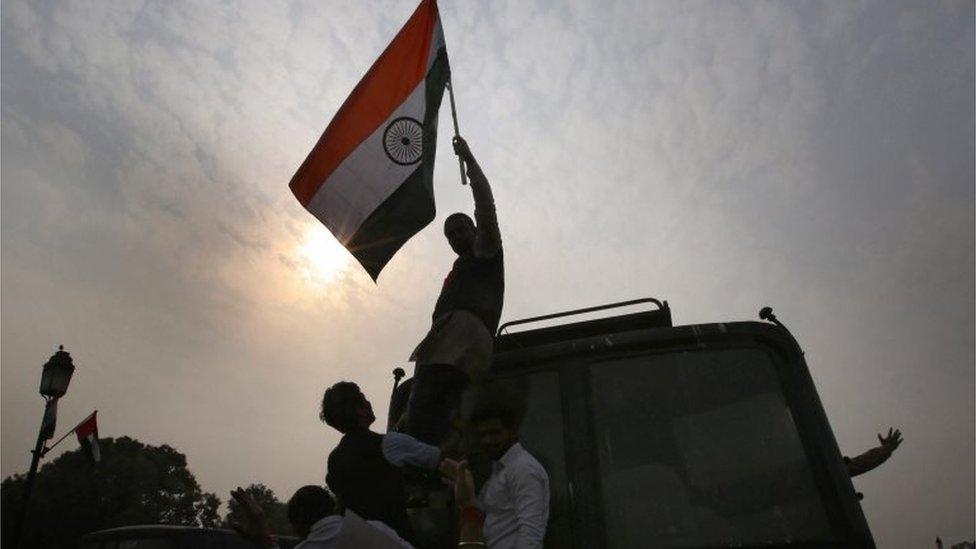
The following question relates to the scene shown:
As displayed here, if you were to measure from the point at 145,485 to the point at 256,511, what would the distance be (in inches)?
1893

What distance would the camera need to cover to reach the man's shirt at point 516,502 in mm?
2150

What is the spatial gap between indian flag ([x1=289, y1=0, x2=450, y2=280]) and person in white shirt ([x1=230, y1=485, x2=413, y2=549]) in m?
2.22

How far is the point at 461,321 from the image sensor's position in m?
3.39

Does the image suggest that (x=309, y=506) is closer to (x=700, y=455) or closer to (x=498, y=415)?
(x=498, y=415)

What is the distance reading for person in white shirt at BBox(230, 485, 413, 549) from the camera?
2.38 m

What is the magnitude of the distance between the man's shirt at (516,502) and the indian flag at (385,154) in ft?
9.08

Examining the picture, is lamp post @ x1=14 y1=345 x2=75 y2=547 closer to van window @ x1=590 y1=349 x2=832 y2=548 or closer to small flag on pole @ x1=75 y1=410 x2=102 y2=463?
small flag on pole @ x1=75 y1=410 x2=102 y2=463

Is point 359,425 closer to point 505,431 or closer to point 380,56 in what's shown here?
point 505,431

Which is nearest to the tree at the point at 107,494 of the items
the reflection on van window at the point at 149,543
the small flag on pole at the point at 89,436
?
the small flag on pole at the point at 89,436

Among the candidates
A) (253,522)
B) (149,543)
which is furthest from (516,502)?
(149,543)

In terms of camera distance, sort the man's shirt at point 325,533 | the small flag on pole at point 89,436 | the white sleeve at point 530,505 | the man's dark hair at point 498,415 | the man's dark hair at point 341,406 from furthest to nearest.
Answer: the small flag on pole at point 89,436
the man's dark hair at point 341,406
the man's shirt at point 325,533
the man's dark hair at point 498,415
the white sleeve at point 530,505

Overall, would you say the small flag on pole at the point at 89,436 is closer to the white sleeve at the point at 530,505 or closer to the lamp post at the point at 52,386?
the lamp post at the point at 52,386

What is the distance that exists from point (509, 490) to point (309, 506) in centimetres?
108

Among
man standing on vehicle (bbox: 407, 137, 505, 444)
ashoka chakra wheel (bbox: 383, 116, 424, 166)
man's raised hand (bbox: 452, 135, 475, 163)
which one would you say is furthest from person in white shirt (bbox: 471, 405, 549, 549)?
ashoka chakra wheel (bbox: 383, 116, 424, 166)
